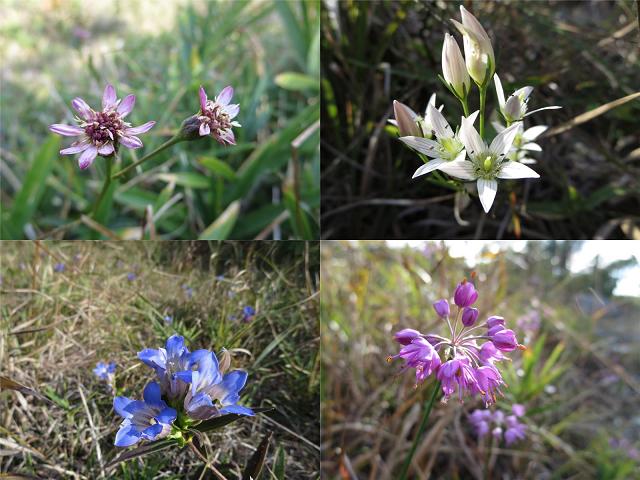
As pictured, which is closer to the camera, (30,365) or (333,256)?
(30,365)

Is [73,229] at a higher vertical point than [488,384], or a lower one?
lower

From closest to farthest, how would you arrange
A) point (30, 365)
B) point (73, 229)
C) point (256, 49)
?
point (30, 365)
point (73, 229)
point (256, 49)

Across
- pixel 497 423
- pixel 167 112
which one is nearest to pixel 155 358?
pixel 497 423

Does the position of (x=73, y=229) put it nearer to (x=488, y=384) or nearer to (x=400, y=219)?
(x=400, y=219)

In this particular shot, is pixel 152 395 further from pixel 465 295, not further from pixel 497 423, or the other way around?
pixel 497 423

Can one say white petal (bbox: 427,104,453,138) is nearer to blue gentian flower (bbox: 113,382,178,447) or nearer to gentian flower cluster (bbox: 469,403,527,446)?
blue gentian flower (bbox: 113,382,178,447)

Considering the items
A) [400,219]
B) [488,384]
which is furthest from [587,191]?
[488,384]
